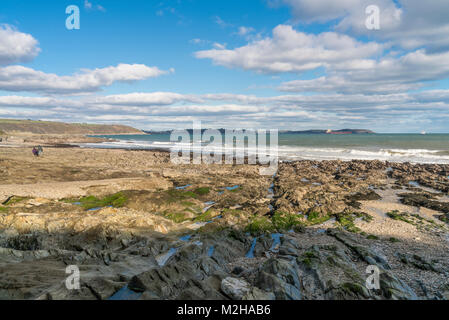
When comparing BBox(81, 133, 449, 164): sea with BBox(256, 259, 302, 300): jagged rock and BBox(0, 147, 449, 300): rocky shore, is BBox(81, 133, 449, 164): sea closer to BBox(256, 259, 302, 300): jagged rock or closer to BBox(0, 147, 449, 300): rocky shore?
BBox(0, 147, 449, 300): rocky shore

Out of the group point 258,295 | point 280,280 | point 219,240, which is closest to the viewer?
point 258,295

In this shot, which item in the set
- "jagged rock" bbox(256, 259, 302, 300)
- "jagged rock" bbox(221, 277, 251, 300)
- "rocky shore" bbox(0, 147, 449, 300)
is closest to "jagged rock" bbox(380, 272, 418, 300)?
"rocky shore" bbox(0, 147, 449, 300)

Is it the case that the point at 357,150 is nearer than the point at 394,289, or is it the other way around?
the point at 394,289

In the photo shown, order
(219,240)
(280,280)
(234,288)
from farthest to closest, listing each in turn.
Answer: (219,240) < (280,280) < (234,288)

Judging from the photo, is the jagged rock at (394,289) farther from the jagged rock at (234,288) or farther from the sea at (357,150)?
the sea at (357,150)

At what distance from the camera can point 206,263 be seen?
10.7 metres

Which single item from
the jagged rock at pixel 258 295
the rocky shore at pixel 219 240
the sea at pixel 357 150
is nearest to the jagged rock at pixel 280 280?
the rocky shore at pixel 219 240

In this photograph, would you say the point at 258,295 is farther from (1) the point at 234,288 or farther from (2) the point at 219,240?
(2) the point at 219,240

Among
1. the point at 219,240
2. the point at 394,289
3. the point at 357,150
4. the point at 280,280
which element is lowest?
the point at 219,240

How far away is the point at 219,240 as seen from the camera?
13.8 metres

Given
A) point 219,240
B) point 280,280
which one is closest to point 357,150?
point 219,240

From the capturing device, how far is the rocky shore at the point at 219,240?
8.45 meters

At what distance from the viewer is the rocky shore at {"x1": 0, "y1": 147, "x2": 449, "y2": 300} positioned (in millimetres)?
8445
